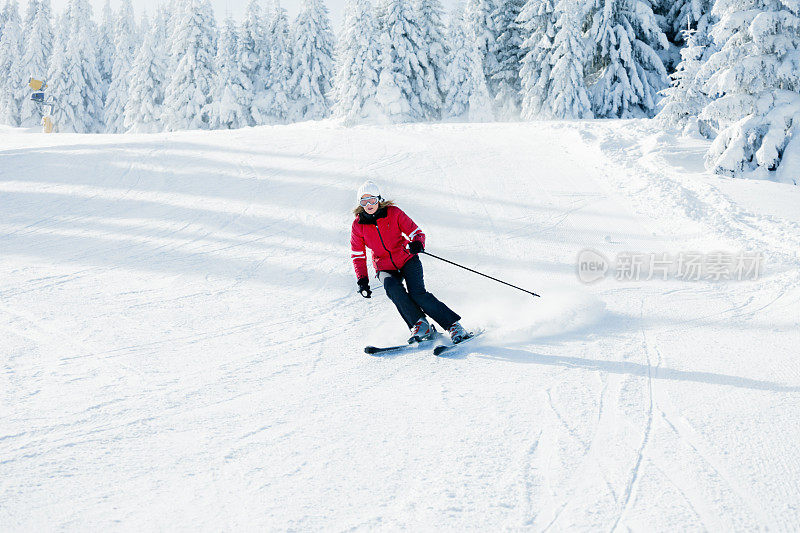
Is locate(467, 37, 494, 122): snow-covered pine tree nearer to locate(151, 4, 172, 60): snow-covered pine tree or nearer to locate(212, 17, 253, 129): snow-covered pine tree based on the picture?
locate(212, 17, 253, 129): snow-covered pine tree

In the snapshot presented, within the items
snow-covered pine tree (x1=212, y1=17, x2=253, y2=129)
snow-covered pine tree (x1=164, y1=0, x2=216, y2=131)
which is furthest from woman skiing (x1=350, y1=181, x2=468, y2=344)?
snow-covered pine tree (x1=164, y1=0, x2=216, y2=131)

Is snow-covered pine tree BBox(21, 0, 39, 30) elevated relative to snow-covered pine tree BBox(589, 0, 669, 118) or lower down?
elevated

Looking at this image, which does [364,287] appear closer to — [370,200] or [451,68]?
[370,200]

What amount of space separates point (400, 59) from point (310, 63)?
40.1 ft

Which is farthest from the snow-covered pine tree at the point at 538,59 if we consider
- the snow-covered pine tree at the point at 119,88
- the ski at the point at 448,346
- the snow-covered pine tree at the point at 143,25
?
the snow-covered pine tree at the point at 143,25

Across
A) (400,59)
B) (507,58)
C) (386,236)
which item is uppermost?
(507,58)

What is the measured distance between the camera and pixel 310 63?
4003 centimetres

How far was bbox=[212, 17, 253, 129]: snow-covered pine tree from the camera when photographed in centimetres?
3597

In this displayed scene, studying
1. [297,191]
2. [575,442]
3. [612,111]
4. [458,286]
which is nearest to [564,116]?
[612,111]

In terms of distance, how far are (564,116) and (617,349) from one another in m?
21.5

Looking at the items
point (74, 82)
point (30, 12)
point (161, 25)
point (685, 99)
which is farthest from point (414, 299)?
point (30, 12)

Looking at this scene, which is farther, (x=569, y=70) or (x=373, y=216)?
(x=569, y=70)

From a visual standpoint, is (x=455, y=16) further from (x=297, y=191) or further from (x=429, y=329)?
(x=429, y=329)

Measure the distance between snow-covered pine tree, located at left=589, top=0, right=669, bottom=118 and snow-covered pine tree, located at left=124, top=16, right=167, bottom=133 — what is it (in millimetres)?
28970
